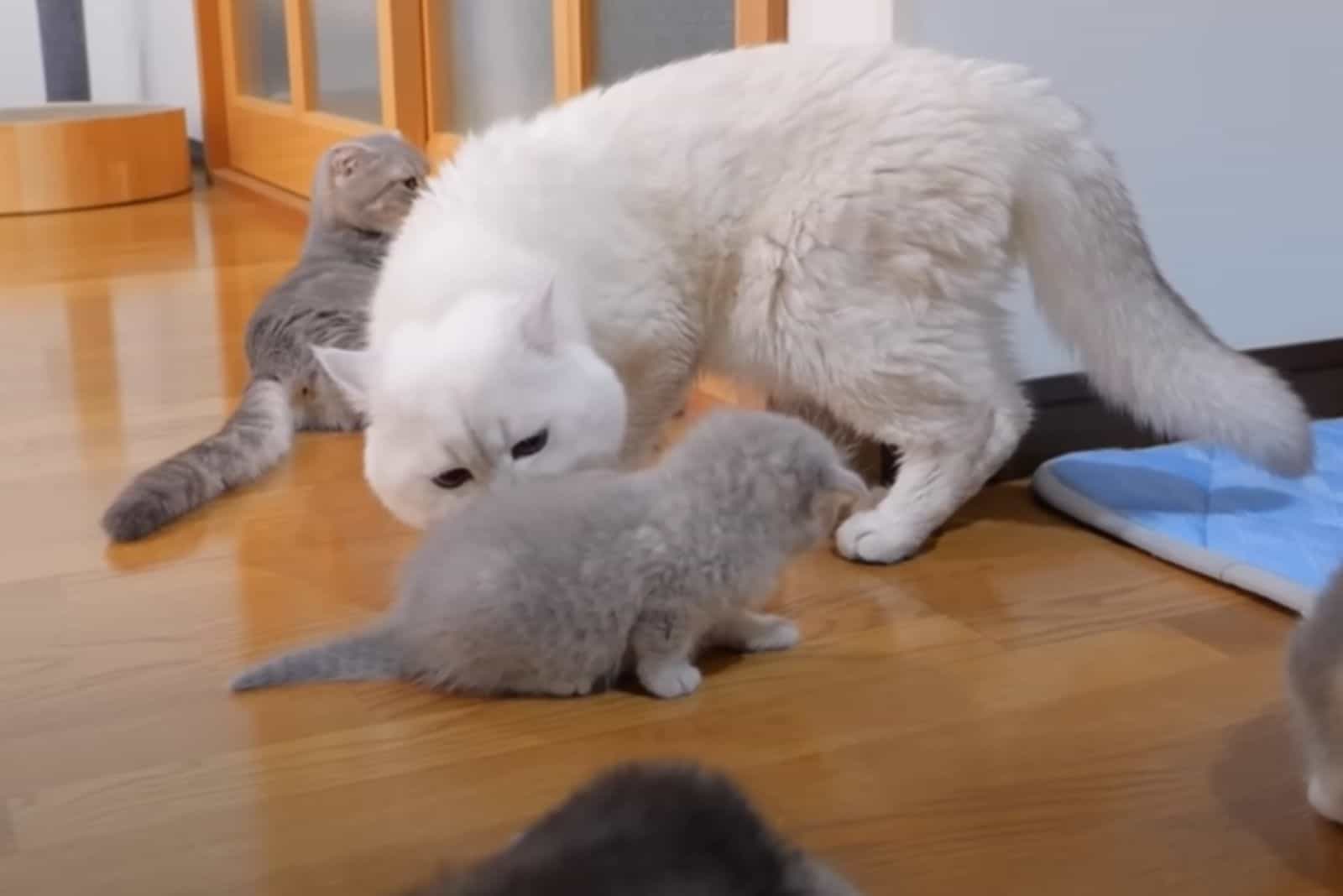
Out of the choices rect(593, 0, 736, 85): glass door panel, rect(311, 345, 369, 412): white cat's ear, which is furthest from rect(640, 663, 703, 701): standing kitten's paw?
rect(593, 0, 736, 85): glass door panel

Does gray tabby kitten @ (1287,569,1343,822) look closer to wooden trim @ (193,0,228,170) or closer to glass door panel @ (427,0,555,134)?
glass door panel @ (427,0,555,134)

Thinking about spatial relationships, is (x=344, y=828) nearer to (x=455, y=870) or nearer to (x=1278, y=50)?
(x=455, y=870)

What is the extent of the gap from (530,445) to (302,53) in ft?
10.1

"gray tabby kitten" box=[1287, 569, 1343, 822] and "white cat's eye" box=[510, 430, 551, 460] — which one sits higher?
"white cat's eye" box=[510, 430, 551, 460]

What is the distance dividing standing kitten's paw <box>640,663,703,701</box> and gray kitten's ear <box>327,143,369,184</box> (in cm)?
160

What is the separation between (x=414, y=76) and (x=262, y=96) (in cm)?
152

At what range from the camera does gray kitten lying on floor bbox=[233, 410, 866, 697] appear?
1.42 m

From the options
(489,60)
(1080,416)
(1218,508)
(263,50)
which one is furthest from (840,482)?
(263,50)

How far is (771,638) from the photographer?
159 centimetres

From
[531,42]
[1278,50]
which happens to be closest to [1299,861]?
[1278,50]

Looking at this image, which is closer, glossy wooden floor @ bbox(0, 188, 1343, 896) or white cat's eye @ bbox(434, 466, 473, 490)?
glossy wooden floor @ bbox(0, 188, 1343, 896)

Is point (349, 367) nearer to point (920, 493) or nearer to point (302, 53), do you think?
point (920, 493)

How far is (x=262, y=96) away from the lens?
5023 millimetres

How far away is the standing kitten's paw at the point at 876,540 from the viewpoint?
1.85m
